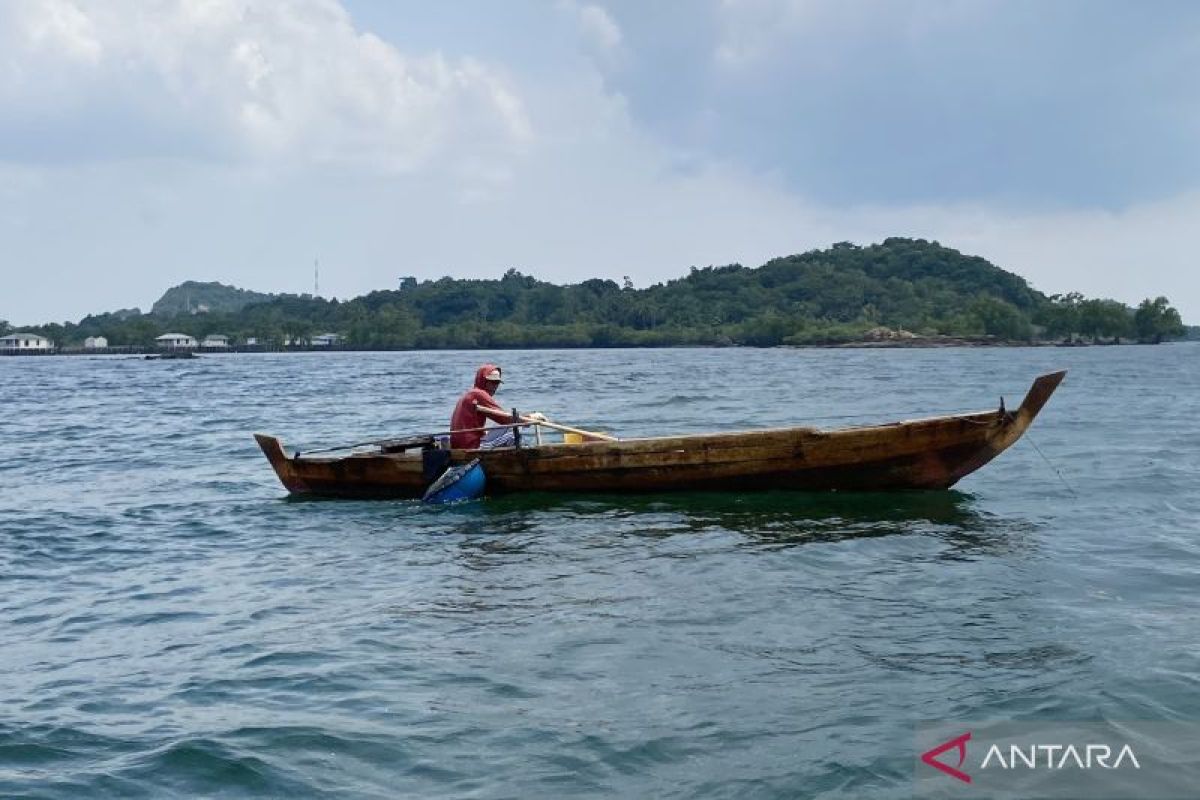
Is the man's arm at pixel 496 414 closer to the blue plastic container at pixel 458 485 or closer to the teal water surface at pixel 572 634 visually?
the blue plastic container at pixel 458 485

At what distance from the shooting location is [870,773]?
589cm

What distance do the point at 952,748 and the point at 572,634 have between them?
3.21 m

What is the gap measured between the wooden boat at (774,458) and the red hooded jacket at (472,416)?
50 centimetres

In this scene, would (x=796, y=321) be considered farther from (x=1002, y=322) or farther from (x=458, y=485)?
(x=458, y=485)

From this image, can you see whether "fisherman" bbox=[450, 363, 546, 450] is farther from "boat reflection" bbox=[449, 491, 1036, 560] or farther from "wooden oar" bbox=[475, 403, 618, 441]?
"boat reflection" bbox=[449, 491, 1036, 560]

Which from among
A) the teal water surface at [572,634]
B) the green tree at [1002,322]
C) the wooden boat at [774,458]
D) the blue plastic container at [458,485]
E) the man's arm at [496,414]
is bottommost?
the teal water surface at [572,634]

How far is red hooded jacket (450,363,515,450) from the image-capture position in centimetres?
1544

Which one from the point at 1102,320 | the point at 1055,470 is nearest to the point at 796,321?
the point at 1102,320

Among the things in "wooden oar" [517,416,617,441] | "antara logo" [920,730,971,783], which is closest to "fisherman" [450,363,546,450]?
"wooden oar" [517,416,617,441]

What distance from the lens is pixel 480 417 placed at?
51.4 ft

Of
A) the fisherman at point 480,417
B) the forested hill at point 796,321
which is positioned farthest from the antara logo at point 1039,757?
the forested hill at point 796,321

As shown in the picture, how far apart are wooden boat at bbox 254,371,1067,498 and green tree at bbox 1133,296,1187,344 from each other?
163 meters

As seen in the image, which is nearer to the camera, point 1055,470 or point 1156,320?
point 1055,470

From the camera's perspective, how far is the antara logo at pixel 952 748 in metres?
5.85
